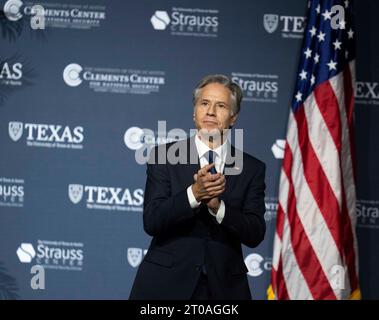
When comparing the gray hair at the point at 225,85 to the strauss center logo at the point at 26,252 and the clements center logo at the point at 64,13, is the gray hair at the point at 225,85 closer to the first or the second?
the clements center logo at the point at 64,13

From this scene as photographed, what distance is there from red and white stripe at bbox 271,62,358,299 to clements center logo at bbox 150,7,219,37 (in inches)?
35.6

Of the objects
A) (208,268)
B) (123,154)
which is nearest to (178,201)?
(208,268)

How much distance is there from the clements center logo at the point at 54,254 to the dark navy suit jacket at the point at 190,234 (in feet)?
8.14

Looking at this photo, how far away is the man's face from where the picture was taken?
8.49 feet

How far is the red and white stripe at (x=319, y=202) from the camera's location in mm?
4355

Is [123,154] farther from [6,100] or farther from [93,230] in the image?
[6,100]

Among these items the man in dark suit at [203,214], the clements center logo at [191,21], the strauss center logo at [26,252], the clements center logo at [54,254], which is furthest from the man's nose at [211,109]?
the strauss center logo at [26,252]

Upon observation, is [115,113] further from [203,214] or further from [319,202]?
[203,214]

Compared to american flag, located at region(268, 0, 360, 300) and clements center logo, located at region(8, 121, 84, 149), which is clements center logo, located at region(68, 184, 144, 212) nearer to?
clements center logo, located at region(8, 121, 84, 149)

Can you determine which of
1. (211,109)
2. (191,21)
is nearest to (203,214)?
(211,109)

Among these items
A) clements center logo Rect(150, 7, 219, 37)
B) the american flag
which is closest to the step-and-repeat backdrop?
clements center logo Rect(150, 7, 219, 37)

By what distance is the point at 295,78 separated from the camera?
4.77m

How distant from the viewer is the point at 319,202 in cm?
438

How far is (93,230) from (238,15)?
1845 millimetres
